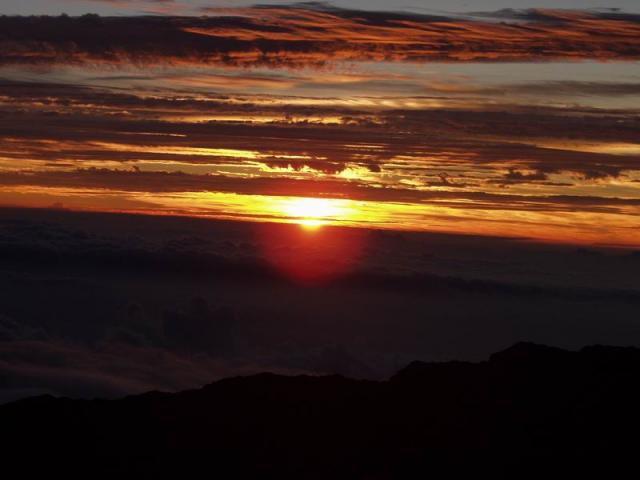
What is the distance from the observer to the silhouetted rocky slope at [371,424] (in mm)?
48625

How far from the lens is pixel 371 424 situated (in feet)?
179

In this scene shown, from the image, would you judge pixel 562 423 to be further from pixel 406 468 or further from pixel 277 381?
pixel 277 381

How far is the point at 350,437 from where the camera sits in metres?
53.5

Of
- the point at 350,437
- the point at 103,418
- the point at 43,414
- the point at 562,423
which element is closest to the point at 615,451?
the point at 562,423

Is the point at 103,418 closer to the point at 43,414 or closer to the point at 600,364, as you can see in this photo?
the point at 43,414

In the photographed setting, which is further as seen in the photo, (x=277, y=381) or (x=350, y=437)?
(x=277, y=381)

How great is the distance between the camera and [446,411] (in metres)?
53.8

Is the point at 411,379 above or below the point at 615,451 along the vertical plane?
above

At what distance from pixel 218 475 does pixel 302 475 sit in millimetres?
3885

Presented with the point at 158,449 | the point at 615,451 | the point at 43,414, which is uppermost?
the point at 43,414

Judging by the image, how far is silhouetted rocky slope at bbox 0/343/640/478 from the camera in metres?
48.6

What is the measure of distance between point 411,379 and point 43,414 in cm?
1947

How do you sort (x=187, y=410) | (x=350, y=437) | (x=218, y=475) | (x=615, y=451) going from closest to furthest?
(x=615, y=451)
(x=218, y=475)
(x=350, y=437)
(x=187, y=410)

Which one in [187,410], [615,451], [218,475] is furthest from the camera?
[187,410]
